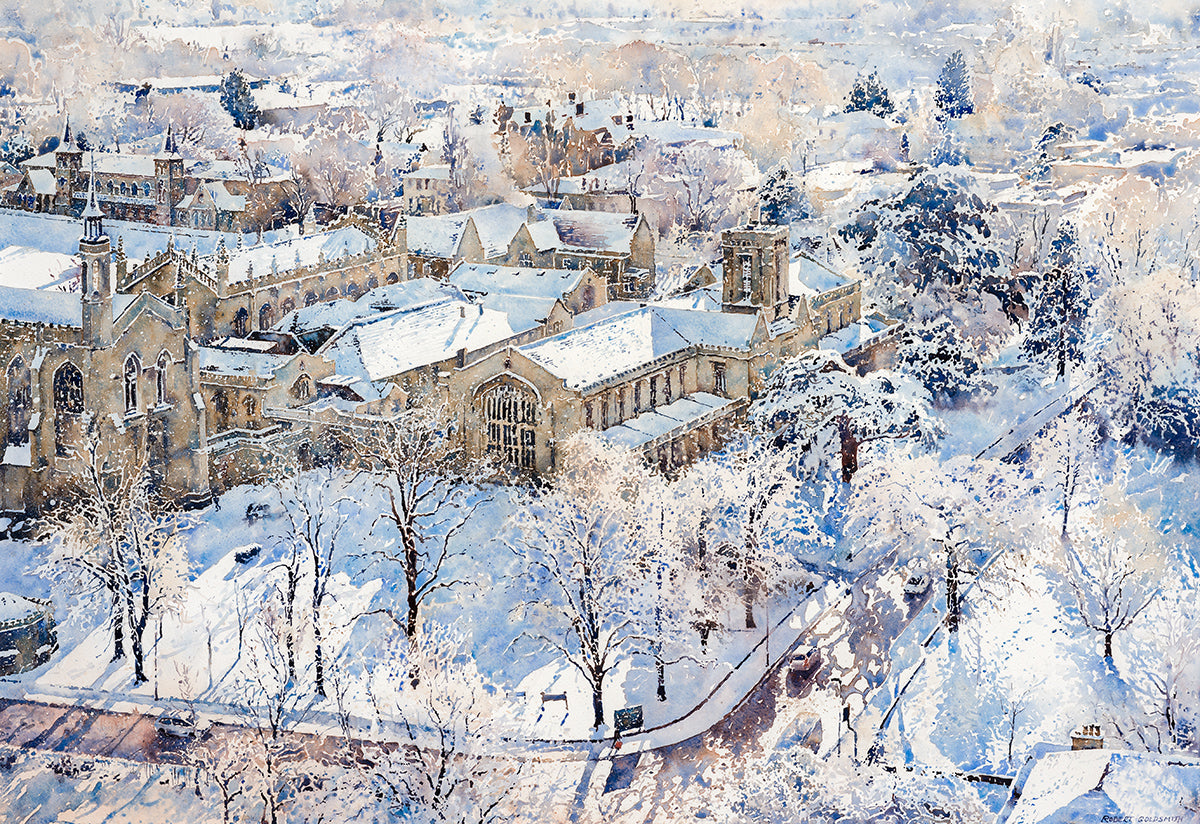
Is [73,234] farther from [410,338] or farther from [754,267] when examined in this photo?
[754,267]

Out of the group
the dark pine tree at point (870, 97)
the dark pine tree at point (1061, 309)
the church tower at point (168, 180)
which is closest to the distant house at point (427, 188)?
the church tower at point (168, 180)

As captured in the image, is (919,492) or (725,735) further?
(919,492)

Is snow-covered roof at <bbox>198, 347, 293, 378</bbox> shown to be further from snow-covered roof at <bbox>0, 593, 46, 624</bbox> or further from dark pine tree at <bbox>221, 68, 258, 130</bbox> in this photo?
snow-covered roof at <bbox>0, 593, 46, 624</bbox>

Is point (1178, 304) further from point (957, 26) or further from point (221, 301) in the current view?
point (221, 301)

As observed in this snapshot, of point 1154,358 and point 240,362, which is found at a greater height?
point 240,362

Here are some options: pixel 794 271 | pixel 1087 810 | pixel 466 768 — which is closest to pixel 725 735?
pixel 466 768

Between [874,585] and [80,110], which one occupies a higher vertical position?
[80,110]

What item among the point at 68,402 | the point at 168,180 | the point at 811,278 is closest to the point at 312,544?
the point at 68,402
